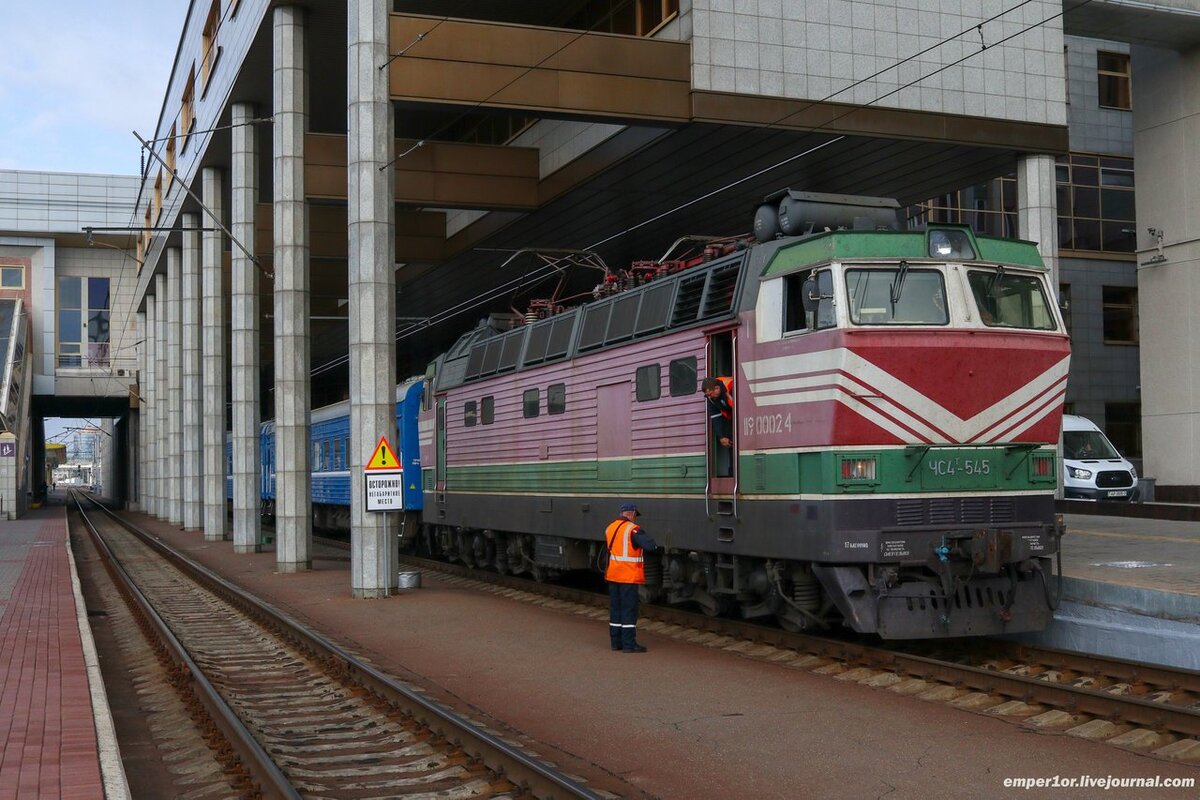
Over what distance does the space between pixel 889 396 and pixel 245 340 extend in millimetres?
23050

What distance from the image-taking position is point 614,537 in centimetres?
1352

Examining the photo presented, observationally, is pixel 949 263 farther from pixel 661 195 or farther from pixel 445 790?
pixel 661 195

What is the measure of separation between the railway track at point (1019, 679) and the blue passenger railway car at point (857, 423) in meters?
0.35

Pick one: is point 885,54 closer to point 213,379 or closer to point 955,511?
point 955,511

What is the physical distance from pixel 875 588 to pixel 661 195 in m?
16.5

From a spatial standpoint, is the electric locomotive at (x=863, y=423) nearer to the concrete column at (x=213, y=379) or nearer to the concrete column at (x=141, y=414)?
the concrete column at (x=213, y=379)

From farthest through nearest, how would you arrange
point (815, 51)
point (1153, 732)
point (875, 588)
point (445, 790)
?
point (815, 51)
point (875, 588)
point (1153, 732)
point (445, 790)

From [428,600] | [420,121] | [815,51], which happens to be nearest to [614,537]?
[428,600]

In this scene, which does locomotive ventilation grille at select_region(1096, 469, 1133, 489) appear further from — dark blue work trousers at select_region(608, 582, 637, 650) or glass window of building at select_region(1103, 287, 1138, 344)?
dark blue work trousers at select_region(608, 582, 637, 650)

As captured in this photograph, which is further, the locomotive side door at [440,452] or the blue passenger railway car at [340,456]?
the blue passenger railway car at [340,456]

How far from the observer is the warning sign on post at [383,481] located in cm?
1991

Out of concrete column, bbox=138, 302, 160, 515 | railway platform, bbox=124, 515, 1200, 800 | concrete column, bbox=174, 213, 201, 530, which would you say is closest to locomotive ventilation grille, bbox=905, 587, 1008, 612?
railway platform, bbox=124, 515, 1200, 800

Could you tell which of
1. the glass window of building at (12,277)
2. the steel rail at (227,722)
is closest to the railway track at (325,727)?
the steel rail at (227,722)

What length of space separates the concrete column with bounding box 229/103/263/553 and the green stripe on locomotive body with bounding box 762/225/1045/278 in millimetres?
21083
